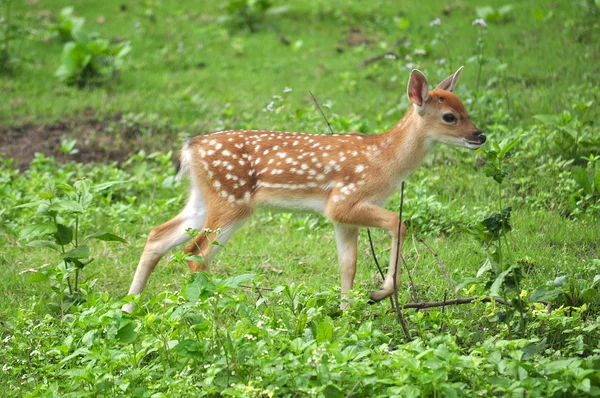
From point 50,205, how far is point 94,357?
4.99 ft


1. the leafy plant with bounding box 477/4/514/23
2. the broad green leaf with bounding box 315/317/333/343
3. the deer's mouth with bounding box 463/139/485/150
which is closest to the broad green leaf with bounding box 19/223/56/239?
the broad green leaf with bounding box 315/317/333/343

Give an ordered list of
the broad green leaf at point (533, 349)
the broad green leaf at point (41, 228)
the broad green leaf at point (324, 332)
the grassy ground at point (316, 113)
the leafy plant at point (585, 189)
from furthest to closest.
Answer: the leafy plant at point (585, 189), the grassy ground at point (316, 113), the broad green leaf at point (41, 228), the broad green leaf at point (324, 332), the broad green leaf at point (533, 349)

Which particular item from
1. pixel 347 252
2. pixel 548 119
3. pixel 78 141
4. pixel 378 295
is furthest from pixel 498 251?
pixel 78 141

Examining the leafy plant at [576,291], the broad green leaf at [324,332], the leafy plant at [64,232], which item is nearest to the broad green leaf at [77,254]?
the leafy plant at [64,232]

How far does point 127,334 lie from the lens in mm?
4840

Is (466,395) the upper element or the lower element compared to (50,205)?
lower

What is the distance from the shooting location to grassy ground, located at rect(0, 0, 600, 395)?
6914 millimetres

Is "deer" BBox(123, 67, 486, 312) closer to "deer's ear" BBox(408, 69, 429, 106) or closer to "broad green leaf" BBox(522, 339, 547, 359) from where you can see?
"deer's ear" BBox(408, 69, 429, 106)

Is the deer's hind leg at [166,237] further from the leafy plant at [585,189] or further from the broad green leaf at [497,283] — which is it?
the leafy plant at [585,189]

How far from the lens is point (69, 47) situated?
11.7m

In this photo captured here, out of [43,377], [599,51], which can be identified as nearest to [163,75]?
[599,51]

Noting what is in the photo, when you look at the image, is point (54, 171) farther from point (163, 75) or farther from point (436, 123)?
point (436, 123)

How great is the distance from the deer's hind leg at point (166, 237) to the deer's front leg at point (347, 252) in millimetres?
1078

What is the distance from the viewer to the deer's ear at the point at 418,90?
625 cm
